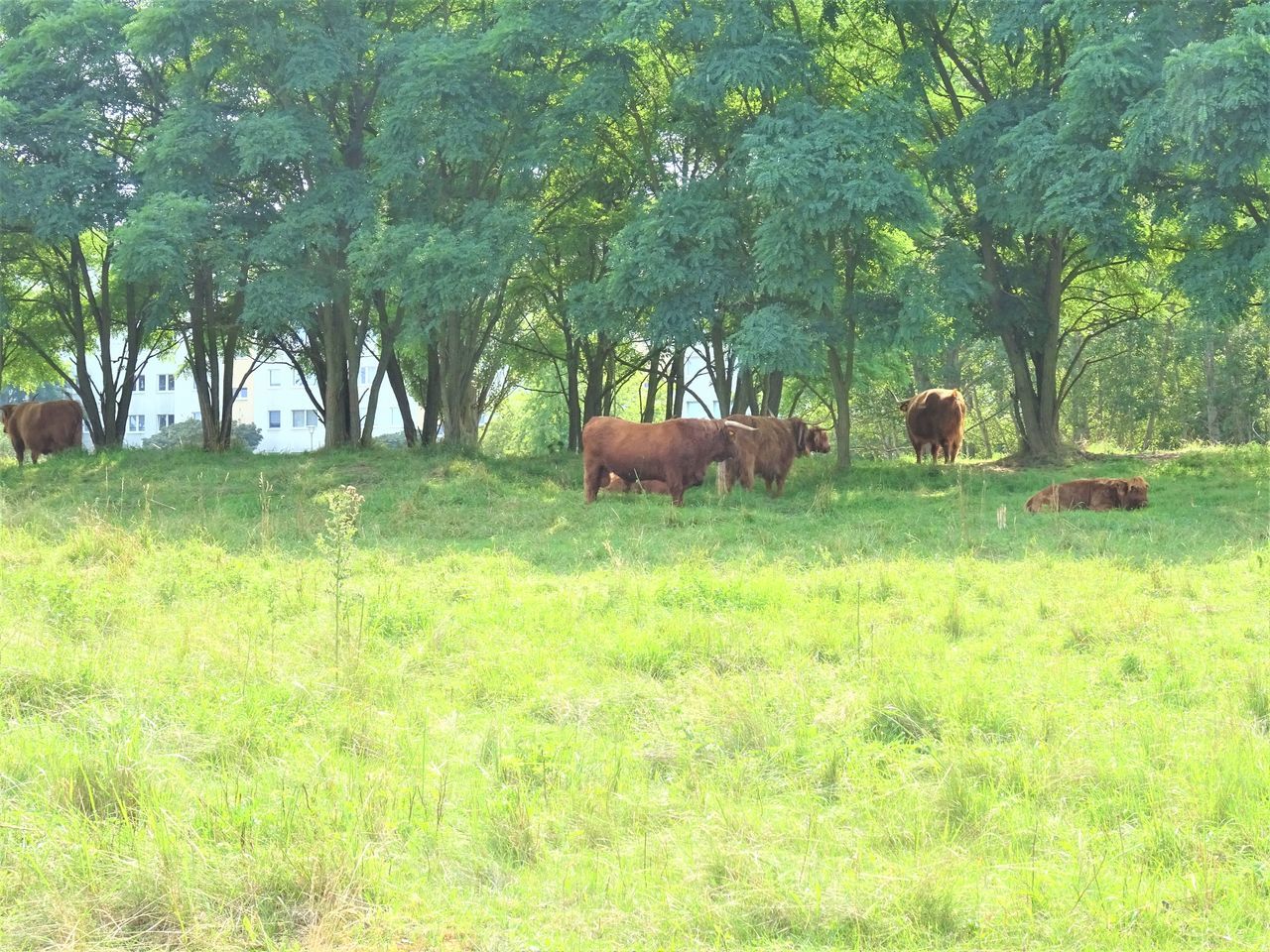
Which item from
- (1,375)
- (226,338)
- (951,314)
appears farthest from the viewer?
(1,375)

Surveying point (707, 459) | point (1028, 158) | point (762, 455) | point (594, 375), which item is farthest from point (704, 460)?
point (594, 375)

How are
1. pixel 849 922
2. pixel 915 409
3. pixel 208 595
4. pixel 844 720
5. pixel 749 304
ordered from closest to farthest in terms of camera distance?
1. pixel 849 922
2. pixel 844 720
3. pixel 208 595
4. pixel 749 304
5. pixel 915 409

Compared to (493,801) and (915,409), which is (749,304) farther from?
(493,801)

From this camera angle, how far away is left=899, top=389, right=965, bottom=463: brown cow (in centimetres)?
2550

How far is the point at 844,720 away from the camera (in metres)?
5.77

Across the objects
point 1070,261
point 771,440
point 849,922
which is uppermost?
point 1070,261

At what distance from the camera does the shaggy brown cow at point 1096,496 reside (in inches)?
627

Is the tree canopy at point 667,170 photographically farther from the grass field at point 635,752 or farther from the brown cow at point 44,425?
the grass field at point 635,752

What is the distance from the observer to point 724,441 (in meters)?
17.7

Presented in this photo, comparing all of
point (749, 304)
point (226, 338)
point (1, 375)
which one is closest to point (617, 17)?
point (749, 304)

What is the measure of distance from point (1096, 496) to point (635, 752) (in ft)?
40.9

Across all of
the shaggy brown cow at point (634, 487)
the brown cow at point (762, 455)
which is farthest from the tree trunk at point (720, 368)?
the shaggy brown cow at point (634, 487)

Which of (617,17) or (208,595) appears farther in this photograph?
(617,17)

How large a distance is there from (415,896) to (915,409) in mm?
23320
